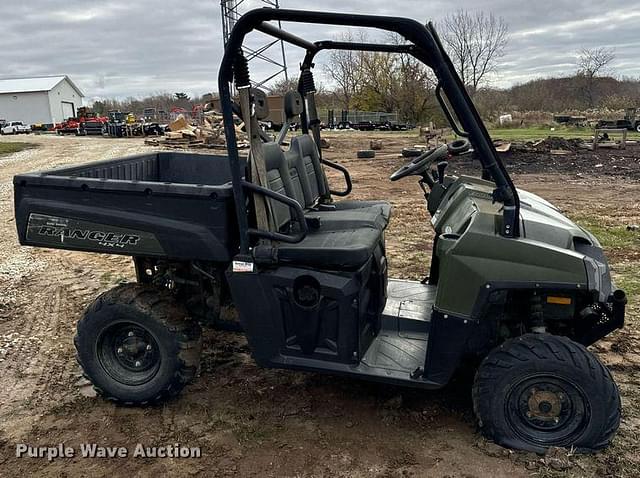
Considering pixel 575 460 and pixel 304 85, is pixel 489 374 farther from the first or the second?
pixel 304 85

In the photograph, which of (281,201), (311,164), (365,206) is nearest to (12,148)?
(311,164)

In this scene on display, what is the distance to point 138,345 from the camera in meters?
3.31

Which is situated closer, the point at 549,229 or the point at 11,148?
Result: the point at 549,229

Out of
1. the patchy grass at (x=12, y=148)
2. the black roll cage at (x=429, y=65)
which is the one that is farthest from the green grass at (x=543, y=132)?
the black roll cage at (x=429, y=65)

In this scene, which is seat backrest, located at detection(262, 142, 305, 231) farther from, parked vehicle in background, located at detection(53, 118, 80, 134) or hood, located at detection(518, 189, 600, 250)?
parked vehicle in background, located at detection(53, 118, 80, 134)

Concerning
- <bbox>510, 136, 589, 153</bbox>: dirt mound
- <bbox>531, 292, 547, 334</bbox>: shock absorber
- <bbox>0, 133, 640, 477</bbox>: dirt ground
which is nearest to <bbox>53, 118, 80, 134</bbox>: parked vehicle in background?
<bbox>510, 136, 589, 153</bbox>: dirt mound

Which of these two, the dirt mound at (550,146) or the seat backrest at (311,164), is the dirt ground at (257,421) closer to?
the seat backrest at (311,164)

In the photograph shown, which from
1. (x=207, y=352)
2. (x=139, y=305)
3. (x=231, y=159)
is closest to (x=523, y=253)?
(x=231, y=159)

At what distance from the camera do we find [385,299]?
3529 millimetres

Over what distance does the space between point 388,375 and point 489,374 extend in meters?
0.48

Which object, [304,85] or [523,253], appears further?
[304,85]

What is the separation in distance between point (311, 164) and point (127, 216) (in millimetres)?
1503

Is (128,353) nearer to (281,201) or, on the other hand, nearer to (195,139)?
(281,201)

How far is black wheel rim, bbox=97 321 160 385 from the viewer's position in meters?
3.30
